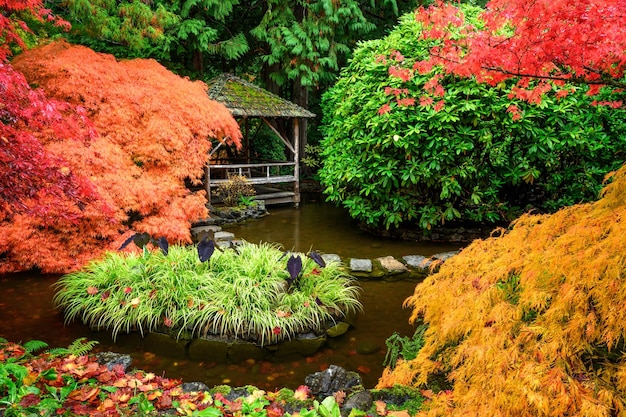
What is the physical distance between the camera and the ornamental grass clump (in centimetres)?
427

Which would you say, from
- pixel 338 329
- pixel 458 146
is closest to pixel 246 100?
pixel 458 146

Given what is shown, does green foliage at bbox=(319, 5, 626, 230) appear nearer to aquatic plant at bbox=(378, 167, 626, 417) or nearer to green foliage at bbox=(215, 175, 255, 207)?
green foliage at bbox=(215, 175, 255, 207)

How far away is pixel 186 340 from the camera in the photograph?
420 cm

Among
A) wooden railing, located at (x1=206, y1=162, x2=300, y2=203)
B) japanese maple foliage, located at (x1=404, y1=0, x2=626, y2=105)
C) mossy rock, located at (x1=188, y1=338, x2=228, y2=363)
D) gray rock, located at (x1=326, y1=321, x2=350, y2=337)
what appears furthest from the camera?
wooden railing, located at (x1=206, y1=162, x2=300, y2=203)

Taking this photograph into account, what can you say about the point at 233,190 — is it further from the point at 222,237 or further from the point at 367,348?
the point at 367,348

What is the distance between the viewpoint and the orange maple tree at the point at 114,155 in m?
5.64

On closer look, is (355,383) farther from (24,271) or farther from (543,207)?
(543,207)

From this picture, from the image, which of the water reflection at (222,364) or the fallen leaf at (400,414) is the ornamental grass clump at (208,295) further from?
the fallen leaf at (400,414)

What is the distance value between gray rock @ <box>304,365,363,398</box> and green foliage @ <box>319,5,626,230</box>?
456cm

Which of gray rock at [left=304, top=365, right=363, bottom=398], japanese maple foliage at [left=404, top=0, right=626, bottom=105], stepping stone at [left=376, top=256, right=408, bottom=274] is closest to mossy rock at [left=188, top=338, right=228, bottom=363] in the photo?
gray rock at [left=304, top=365, right=363, bottom=398]

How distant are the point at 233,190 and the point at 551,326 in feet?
30.4

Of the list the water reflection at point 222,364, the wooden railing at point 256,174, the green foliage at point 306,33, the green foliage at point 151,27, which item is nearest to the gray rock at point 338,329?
the water reflection at point 222,364

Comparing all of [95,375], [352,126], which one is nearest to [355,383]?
[95,375]

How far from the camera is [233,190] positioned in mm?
10672
